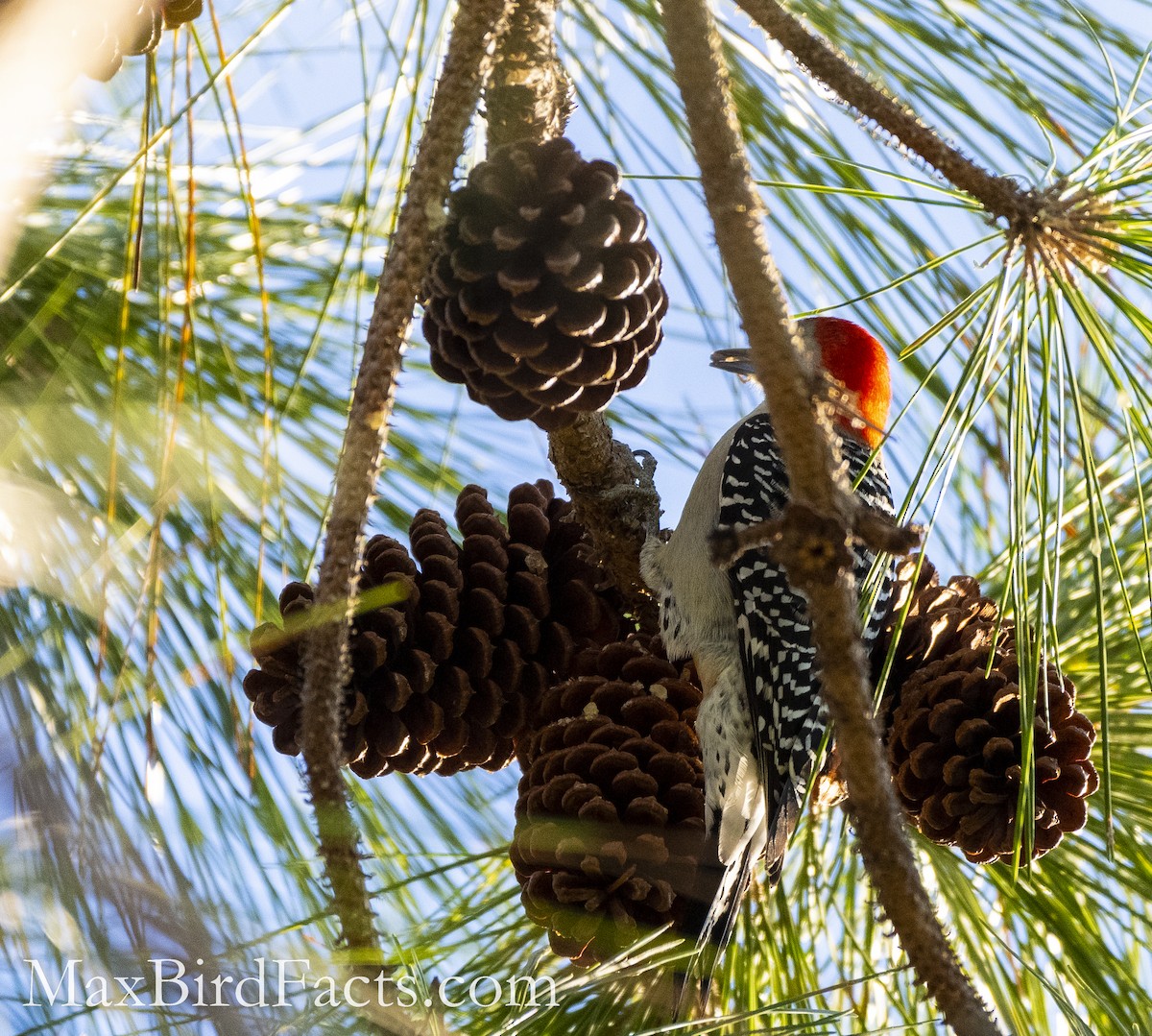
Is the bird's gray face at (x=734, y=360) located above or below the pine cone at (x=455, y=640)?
above

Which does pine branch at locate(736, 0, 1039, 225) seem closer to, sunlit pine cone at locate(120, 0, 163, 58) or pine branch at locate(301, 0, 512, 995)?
pine branch at locate(301, 0, 512, 995)

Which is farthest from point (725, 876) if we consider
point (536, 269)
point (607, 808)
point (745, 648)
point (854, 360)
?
point (854, 360)

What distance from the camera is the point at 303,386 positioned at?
1.66 m

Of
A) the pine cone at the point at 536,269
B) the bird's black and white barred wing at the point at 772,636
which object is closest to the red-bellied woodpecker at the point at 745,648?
the bird's black and white barred wing at the point at 772,636

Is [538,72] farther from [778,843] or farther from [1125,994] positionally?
[1125,994]

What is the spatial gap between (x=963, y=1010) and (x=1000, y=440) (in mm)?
1081

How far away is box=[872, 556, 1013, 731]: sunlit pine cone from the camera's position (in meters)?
1.34

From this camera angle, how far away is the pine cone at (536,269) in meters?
0.99

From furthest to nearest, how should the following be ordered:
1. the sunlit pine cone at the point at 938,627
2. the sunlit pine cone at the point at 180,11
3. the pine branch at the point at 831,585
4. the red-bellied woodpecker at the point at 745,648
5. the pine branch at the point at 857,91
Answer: the red-bellied woodpecker at the point at 745,648 < the sunlit pine cone at the point at 938,627 < the sunlit pine cone at the point at 180,11 < the pine branch at the point at 857,91 < the pine branch at the point at 831,585

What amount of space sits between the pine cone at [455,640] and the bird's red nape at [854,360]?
1123 millimetres

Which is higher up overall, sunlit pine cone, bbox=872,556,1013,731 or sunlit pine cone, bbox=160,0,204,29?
sunlit pine cone, bbox=160,0,204,29

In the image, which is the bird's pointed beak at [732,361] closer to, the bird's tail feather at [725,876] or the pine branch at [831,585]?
the bird's tail feather at [725,876]

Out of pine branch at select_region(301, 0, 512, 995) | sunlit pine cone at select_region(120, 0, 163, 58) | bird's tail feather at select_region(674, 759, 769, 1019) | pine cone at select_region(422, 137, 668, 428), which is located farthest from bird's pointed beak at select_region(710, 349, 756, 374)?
pine branch at select_region(301, 0, 512, 995)

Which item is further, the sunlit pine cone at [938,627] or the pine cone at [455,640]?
the sunlit pine cone at [938,627]
